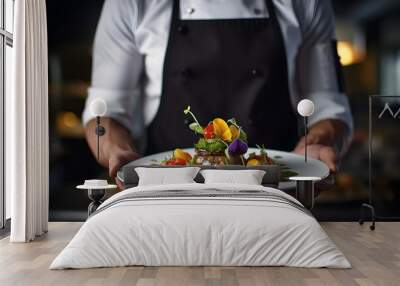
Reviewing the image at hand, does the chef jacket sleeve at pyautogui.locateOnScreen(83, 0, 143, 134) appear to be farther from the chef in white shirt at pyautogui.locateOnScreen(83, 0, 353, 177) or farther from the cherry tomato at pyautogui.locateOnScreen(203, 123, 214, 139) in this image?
the cherry tomato at pyautogui.locateOnScreen(203, 123, 214, 139)

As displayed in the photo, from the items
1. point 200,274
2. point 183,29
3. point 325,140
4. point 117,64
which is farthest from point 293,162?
point 200,274

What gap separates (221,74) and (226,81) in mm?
92

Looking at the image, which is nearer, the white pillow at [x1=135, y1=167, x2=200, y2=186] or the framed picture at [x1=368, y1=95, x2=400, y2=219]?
the white pillow at [x1=135, y1=167, x2=200, y2=186]

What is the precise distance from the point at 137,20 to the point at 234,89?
4.19 ft

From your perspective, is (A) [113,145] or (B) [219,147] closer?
(B) [219,147]

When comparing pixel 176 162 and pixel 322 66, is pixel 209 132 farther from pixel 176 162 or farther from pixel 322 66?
pixel 322 66

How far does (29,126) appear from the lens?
586 centimetres

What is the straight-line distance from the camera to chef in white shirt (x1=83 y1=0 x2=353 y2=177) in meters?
7.15

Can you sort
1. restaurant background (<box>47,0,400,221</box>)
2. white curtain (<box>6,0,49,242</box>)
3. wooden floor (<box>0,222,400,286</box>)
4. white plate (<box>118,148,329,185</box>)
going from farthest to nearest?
restaurant background (<box>47,0,400,221</box>) < white plate (<box>118,148,329,185</box>) < white curtain (<box>6,0,49,242</box>) < wooden floor (<box>0,222,400,286</box>)

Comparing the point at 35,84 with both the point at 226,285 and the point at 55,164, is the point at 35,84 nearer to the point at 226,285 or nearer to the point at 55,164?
the point at 55,164

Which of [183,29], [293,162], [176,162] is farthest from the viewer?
[183,29]

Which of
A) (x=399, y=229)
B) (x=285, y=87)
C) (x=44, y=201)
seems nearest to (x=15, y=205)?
(x=44, y=201)

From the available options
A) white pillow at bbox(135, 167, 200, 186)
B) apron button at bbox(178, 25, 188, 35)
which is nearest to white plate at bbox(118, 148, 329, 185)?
white pillow at bbox(135, 167, 200, 186)

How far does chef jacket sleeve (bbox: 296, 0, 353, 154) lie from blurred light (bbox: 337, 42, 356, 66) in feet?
0.18
